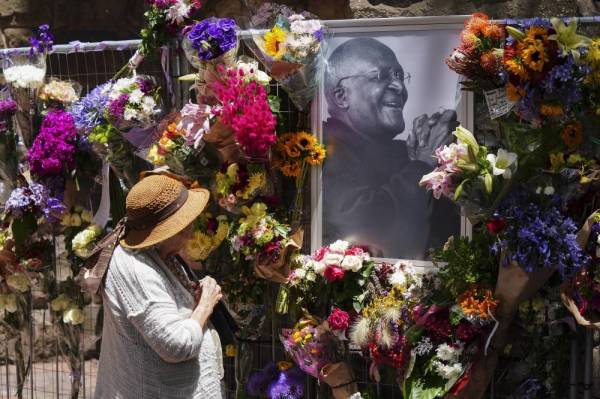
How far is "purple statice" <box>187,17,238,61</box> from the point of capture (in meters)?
3.97

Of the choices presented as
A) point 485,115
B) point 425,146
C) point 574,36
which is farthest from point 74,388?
point 574,36

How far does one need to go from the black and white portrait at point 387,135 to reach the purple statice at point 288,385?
2.16 ft

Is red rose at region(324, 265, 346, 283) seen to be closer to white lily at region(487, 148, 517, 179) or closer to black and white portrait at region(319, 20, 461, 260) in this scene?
black and white portrait at region(319, 20, 461, 260)

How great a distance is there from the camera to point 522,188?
3.45 metres

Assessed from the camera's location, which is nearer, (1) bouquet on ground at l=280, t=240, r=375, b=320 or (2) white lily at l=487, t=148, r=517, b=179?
(2) white lily at l=487, t=148, r=517, b=179

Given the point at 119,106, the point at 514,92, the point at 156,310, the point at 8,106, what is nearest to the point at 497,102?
the point at 514,92

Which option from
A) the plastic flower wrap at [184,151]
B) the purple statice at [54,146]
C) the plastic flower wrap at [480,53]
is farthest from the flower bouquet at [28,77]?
the plastic flower wrap at [480,53]

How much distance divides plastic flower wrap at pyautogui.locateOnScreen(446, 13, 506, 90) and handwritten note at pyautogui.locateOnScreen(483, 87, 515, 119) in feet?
0.14

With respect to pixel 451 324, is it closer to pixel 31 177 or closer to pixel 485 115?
pixel 485 115

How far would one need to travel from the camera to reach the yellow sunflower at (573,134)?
335 centimetres

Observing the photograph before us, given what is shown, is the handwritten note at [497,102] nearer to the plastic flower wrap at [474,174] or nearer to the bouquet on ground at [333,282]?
the plastic flower wrap at [474,174]

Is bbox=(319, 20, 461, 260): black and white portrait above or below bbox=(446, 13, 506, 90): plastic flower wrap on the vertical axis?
below

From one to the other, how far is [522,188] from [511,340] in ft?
2.15

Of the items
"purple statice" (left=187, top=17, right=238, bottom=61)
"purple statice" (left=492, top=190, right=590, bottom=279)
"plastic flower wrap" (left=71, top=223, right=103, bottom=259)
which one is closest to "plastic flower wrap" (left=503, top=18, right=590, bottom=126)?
"purple statice" (left=492, top=190, right=590, bottom=279)
